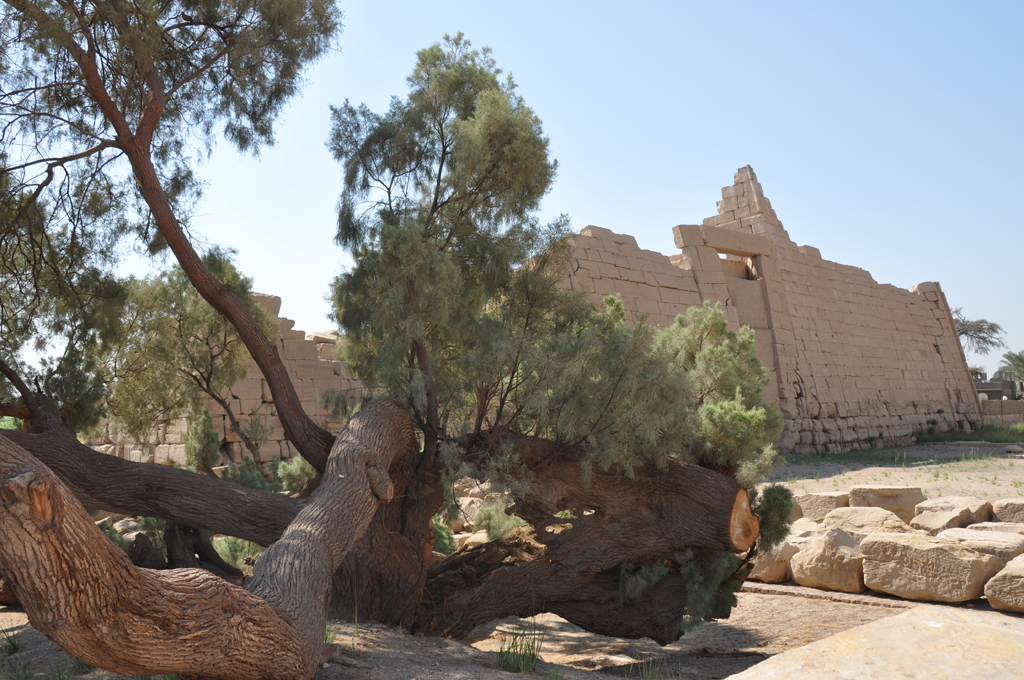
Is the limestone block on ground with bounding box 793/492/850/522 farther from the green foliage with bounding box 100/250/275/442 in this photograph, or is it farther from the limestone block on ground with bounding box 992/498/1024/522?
the green foliage with bounding box 100/250/275/442

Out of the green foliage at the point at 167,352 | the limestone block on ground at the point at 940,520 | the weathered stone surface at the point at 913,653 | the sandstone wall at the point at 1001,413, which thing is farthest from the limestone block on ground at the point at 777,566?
the sandstone wall at the point at 1001,413

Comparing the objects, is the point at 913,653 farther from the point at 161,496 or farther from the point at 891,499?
the point at 891,499

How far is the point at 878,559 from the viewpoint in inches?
259

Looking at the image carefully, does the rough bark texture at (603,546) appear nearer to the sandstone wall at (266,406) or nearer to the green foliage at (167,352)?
the green foliage at (167,352)

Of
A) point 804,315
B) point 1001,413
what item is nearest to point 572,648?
point 804,315

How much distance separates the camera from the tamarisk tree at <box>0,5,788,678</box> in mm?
5258

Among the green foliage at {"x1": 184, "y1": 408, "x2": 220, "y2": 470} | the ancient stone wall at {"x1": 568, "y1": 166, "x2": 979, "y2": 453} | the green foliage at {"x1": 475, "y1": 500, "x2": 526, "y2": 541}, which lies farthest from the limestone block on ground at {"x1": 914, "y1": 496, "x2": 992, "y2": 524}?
the green foliage at {"x1": 184, "y1": 408, "x2": 220, "y2": 470}

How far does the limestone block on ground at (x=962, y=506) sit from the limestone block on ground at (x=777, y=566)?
1582 millimetres

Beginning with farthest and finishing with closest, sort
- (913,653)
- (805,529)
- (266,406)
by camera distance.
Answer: (266,406) → (805,529) → (913,653)

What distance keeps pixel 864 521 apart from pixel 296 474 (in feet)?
18.9

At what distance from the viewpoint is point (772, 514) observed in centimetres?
573

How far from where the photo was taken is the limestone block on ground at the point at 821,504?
8.66 metres

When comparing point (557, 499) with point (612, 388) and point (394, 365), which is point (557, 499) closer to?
point (612, 388)

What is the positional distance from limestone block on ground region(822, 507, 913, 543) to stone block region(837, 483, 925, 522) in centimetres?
50
